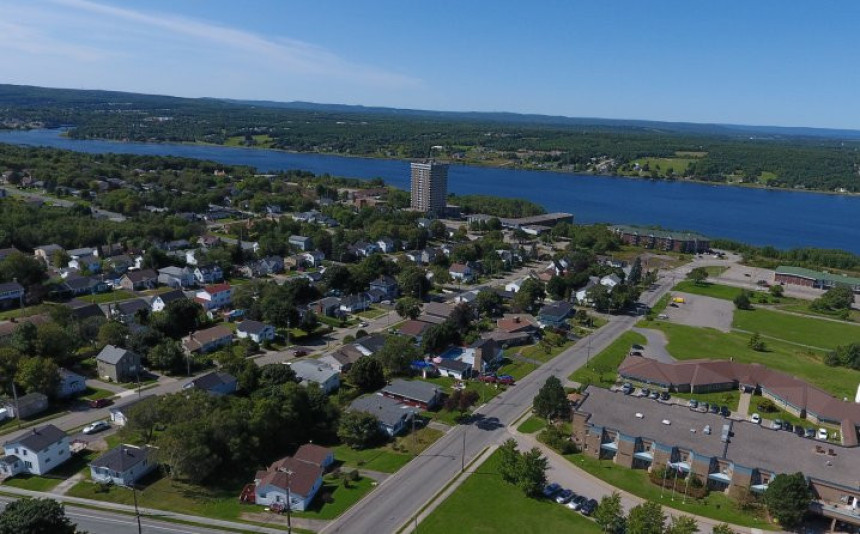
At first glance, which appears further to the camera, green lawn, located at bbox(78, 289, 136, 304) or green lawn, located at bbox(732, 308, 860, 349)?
green lawn, located at bbox(732, 308, 860, 349)

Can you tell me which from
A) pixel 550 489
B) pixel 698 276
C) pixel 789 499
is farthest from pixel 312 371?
pixel 698 276

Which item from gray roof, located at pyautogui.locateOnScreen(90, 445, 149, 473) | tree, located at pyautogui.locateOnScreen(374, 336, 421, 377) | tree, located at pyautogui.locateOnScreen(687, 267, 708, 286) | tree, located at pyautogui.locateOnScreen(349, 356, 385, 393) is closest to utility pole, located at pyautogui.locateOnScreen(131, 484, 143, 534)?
gray roof, located at pyautogui.locateOnScreen(90, 445, 149, 473)

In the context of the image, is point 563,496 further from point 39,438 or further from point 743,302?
point 743,302

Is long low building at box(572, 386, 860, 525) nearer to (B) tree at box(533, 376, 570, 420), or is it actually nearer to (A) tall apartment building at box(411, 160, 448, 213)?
(B) tree at box(533, 376, 570, 420)

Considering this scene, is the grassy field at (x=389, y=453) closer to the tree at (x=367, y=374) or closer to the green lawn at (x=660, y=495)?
the tree at (x=367, y=374)

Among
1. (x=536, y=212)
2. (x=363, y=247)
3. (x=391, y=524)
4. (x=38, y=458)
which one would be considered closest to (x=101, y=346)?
(x=38, y=458)

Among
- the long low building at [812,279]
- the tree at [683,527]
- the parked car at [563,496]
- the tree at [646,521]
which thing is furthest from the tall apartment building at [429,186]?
the tree at [683,527]
